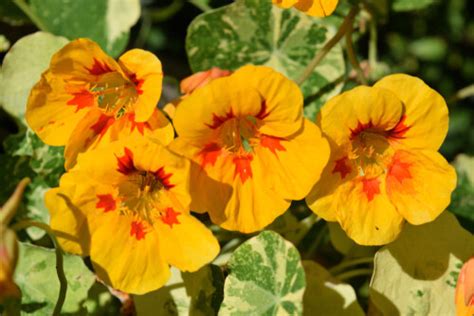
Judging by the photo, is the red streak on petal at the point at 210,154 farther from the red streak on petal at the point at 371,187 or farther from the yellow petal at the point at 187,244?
the red streak on petal at the point at 371,187

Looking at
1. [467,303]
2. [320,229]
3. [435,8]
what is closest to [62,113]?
[320,229]

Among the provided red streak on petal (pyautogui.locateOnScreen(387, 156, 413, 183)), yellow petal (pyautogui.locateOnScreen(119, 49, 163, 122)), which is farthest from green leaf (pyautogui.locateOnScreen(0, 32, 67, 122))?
red streak on petal (pyautogui.locateOnScreen(387, 156, 413, 183))

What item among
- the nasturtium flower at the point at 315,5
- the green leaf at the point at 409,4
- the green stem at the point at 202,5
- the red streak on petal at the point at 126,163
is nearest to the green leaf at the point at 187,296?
the red streak on petal at the point at 126,163

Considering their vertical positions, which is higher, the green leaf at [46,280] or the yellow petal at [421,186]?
the yellow petal at [421,186]

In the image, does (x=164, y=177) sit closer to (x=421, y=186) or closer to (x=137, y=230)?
(x=137, y=230)

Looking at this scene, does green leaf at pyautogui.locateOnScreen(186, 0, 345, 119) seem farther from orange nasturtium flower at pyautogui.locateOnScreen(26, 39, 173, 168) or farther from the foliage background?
orange nasturtium flower at pyautogui.locateOnScreen(26, 39, 173, 168)

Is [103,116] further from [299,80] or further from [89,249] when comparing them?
[299,80]

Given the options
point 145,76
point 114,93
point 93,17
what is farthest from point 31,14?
point 145,76
